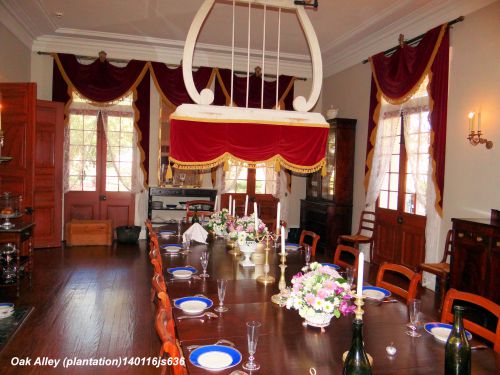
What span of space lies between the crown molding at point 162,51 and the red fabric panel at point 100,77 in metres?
0.21

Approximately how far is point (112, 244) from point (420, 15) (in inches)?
243

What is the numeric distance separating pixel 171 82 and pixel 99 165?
2057 millimetres

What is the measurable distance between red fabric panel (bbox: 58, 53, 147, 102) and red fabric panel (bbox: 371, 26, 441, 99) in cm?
419

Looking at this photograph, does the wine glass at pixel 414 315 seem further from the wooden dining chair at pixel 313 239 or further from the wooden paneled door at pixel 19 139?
the wooden paneled door at pixel 19 139

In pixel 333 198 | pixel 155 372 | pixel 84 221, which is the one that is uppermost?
pixel 333 198

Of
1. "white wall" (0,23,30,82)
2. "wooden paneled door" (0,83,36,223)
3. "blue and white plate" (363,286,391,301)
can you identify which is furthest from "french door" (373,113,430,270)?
"white wall" (0,23,30,82)

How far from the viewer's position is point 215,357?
1728 millimetres

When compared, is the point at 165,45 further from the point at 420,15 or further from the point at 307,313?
the point at 307,313

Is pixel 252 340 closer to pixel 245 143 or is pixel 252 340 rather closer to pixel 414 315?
pixel 414 315

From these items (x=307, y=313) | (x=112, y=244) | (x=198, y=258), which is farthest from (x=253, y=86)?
(x=307, y=313)

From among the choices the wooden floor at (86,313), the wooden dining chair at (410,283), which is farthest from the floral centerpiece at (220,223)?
the wooden dining chair at (410,283)

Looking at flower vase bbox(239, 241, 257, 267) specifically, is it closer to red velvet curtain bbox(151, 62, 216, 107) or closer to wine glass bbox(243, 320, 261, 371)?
wine glass bbox(243, 320, 261, 371)

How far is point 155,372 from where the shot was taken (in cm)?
291

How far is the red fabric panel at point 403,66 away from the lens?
5.04 metres
